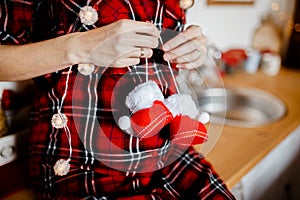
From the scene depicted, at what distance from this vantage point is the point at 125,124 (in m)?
0.58

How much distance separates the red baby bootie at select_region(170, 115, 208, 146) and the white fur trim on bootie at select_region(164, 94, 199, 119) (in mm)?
12

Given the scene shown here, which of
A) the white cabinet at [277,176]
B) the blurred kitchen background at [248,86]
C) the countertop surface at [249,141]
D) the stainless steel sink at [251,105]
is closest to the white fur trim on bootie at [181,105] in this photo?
the blurred kitchen background at [248,86]

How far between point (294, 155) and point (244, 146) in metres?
0.36

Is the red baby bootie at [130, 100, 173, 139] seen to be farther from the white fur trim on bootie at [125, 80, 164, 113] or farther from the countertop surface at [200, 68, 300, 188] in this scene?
the countertop surface at [200, 68, 300, 188]

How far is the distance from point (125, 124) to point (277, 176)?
0.79m

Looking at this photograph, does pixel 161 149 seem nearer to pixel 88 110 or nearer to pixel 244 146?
pixel 88 110

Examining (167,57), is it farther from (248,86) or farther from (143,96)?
(248,86)

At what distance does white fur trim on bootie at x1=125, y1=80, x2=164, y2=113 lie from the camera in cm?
55

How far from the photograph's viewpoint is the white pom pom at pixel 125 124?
57cm

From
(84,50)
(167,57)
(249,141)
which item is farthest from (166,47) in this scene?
(249,141)

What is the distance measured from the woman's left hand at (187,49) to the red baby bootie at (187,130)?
0.12 metres

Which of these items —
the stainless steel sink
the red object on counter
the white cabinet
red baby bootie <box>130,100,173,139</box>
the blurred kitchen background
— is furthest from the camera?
the red object on counter

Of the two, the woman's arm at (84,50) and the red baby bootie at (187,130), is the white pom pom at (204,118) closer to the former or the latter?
the red baby bootie at (187,130)

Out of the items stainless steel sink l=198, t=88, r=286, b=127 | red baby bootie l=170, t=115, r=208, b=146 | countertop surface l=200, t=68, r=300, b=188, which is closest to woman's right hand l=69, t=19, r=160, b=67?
red baby bootie l=170, t=115, r=208, b=146
